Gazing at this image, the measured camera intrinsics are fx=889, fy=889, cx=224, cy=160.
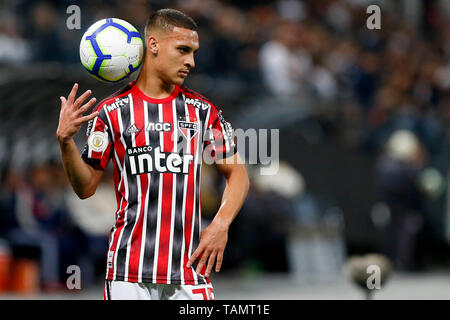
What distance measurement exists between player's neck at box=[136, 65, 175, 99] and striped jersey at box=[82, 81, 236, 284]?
2.1 inches

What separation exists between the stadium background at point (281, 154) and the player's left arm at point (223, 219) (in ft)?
24.6

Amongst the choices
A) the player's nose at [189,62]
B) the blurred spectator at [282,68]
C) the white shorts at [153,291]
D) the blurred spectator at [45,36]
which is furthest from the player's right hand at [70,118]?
the blurred spectator at [282,68]

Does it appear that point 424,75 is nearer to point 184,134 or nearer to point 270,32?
point 270,32

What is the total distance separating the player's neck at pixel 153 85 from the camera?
537 centimetres

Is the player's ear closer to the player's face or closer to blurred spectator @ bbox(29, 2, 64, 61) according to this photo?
the player's face

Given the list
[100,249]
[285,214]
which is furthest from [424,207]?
[100,249]

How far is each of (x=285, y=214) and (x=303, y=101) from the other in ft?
6.69

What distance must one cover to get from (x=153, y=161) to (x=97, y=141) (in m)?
0.36

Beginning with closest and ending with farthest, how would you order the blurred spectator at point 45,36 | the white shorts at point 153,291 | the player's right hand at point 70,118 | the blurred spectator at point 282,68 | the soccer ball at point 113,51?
the player's right hand at point 70,118 → the white shorts at point 153,291 → the soccer ball at point 113,51 → the blurred spectator at point 45,36 → the blurred spectator at point 282,68

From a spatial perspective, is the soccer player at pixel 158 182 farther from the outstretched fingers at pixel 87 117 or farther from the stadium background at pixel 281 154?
the stadium background at pixel 281 154

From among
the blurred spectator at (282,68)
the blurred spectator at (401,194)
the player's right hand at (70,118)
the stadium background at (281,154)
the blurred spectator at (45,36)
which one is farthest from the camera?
the blurred spectator at (282,68)

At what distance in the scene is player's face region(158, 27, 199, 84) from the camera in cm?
525

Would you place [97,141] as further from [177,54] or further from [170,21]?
[170,21]

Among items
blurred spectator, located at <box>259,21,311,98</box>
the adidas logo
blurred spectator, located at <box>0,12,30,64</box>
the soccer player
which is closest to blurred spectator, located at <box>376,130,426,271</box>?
blurred spectator, located at <box>259,21,311,98</box>
